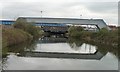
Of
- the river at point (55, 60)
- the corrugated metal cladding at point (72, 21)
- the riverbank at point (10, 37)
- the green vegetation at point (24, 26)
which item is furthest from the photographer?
the corrugated metal cladding at point (72, 21)

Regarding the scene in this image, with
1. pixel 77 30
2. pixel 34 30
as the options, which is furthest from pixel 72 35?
pixel 34 30

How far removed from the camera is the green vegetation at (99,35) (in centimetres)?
4196

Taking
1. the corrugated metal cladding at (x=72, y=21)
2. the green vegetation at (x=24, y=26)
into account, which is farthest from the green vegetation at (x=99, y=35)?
the green vegetation at (x=24, y=26)

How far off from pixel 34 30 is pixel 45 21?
5.43 m

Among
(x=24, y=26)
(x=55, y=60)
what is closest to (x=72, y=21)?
(x=24, y=26)

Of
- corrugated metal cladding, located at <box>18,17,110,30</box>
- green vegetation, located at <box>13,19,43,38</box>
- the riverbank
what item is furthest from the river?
corrugated metal cladding, located at <box>18,17,110,30</box>

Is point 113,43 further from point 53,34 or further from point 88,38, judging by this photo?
point 53,34

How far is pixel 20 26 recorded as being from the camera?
52750 millimetres

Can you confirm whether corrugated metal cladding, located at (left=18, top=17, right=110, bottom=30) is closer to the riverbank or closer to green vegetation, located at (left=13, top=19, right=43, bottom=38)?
green vegetation, located at (left=13, top=19, right=43, bottom=38)

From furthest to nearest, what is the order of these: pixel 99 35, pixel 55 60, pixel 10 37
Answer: pixel 99 35
pixel 10 37
pixel 55 60

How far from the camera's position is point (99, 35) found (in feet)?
178

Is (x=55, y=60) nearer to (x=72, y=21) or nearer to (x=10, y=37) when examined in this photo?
(x=10, y=37)

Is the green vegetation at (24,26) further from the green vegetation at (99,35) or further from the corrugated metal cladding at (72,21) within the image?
the green vegetation at (99,35)

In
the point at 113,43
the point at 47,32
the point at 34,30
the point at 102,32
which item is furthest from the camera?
the point at 47,32
